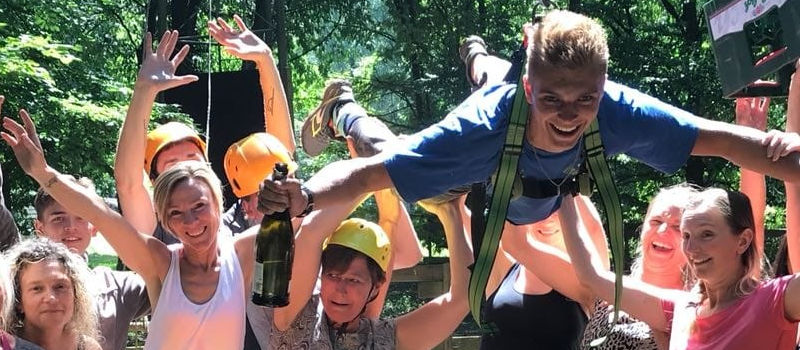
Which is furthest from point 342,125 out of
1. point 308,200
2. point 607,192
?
point 308,200

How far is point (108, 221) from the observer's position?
11.0 ft

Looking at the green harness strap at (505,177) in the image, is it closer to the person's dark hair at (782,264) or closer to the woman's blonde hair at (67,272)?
the person's dark hair at (782,264)

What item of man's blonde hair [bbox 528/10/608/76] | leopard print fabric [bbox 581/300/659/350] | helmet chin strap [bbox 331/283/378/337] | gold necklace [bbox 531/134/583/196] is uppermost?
man's blonde hair [bbox 528/10/608/76]

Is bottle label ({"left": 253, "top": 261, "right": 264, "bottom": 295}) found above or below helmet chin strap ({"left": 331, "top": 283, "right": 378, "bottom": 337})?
above

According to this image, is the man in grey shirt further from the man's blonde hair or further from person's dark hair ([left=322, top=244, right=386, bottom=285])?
the man's blonde hair

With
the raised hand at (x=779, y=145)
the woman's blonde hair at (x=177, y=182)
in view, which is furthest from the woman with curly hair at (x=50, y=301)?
the raised hand at (x=779, y=145)

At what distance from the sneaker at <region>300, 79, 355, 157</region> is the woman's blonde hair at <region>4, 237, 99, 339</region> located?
120cm

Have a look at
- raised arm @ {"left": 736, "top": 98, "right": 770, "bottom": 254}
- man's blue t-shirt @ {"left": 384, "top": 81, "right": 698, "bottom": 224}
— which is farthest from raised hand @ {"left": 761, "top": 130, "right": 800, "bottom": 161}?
raised arm @ {"left": 736, "top": 98, "right": 770, "bottom": 254}

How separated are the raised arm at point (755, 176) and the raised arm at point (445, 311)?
38.6 inches

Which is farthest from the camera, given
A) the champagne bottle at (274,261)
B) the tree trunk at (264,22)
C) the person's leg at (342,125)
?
the tree trunk at (264,22)

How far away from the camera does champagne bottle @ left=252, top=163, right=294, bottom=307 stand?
107 inches

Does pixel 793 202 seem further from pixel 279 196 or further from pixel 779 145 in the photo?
pixel 279 196

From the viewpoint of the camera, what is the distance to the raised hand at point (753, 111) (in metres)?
3.69

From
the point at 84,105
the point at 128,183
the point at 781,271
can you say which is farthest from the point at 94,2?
the point at 781,271
